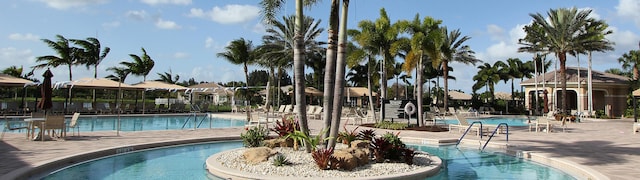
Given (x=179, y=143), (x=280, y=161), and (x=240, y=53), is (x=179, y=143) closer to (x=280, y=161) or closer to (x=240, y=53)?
(x=280, y=161)

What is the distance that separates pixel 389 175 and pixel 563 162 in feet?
13.9

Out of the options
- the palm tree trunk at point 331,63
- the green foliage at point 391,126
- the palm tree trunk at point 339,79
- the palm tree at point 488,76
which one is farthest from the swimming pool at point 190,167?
the palm tree at point 488,76

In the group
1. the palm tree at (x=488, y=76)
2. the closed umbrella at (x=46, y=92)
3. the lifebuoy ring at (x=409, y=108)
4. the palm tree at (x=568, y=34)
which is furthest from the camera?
the palm tree at (x=488, y=76)

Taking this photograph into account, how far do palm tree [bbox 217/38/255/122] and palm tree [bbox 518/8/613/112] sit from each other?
967 inches

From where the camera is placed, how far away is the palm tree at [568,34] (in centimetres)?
2950

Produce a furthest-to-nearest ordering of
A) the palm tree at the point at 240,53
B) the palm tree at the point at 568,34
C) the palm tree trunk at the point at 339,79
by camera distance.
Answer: the palm tree at the point at 240,53
the palm tree at the point at 568,34
the palm tree trunk at the point at 339,79

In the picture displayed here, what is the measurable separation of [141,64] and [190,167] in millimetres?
32858

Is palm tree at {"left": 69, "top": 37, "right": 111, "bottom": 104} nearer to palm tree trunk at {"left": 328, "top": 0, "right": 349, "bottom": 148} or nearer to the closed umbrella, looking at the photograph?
the closed umbrella

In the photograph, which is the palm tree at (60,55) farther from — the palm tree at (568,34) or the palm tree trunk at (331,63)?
the palm tree at (568,34)

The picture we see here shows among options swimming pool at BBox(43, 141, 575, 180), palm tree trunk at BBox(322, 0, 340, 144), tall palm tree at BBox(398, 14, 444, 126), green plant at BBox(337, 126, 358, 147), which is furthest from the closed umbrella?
tall palm tree at BBox(398, 14, 444, 126)

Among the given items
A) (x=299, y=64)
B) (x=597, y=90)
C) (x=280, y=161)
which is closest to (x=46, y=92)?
(x=299, y=64)

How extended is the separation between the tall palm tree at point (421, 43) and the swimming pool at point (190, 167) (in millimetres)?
6250

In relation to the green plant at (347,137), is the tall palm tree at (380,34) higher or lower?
higher

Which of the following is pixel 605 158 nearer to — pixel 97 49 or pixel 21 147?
pixel 21 147
